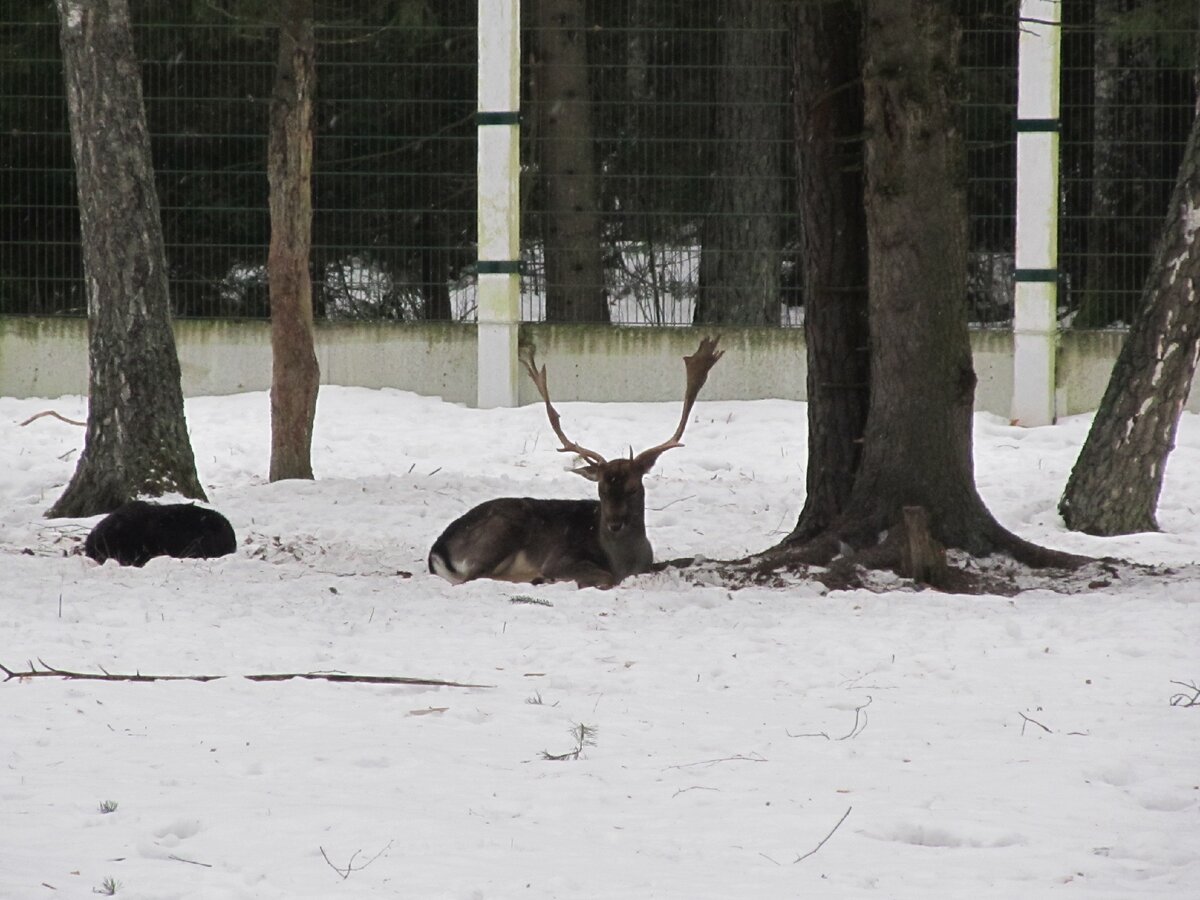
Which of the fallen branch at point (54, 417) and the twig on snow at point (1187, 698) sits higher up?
the fallen branch at point (54, 417)

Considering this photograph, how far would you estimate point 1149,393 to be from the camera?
32.8 ft

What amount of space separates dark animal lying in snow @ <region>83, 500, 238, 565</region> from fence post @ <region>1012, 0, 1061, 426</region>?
23.6ft

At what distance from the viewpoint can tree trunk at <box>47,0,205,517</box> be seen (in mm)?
10281

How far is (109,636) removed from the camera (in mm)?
6711

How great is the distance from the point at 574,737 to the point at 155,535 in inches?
164

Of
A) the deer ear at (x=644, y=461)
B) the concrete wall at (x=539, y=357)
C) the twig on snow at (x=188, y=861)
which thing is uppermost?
the concrete wall at (x=539, y=357)

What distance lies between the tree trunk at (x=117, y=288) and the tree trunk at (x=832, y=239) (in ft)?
12.9

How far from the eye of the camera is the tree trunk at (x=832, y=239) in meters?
8.32

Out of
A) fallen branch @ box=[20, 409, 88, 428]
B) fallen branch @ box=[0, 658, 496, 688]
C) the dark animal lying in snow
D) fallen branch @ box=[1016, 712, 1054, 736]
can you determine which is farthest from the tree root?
fallen branch @ box=[20, 409, 88, 428]

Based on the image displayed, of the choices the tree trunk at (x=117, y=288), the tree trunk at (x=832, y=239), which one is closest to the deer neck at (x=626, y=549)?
the tree trunk at (x=832, y=239)

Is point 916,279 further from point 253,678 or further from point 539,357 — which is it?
point 539,357

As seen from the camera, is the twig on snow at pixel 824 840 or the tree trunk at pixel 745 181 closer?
the twig on snow at pixel 824 840

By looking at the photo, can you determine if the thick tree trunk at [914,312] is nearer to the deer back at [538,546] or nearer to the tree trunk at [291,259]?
the deer back at [538,546]

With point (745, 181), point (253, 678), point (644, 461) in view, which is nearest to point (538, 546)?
point (644, 461)
